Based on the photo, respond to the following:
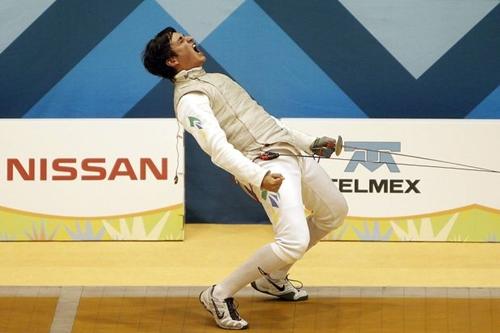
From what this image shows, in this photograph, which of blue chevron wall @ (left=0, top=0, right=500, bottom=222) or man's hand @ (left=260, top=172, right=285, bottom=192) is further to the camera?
blue chevron wall @ (left=0, top=0, right=500, bottom=222)

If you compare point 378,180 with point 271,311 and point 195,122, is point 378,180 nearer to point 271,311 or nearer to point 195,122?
point 271,311

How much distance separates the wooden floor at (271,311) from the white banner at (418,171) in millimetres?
969

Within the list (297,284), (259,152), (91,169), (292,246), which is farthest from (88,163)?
(292,246)

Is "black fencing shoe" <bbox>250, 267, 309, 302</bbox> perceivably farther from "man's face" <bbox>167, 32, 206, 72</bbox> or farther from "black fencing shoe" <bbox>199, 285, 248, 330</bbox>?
"man's face" <bbox>167, 32, 206, 72</bbox>

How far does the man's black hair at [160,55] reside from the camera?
4.81m

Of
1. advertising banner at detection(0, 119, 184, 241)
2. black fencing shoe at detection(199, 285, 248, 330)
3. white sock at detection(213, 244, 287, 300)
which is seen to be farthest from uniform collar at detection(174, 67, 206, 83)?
advertising banner at detection(0, 119, 184, 241)

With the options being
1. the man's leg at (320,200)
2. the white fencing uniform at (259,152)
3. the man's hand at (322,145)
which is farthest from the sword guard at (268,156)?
the man's hand at (322,145)

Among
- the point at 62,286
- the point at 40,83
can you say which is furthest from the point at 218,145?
the point at 40,83

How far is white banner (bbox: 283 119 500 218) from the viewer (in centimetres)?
607

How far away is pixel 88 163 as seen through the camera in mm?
6098

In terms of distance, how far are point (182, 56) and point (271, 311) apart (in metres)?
1.13

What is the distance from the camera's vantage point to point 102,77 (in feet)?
20.9

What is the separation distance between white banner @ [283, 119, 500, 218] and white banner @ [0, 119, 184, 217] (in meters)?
0.72

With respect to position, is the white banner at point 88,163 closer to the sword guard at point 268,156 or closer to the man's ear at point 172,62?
the man's ear at point 172,62
